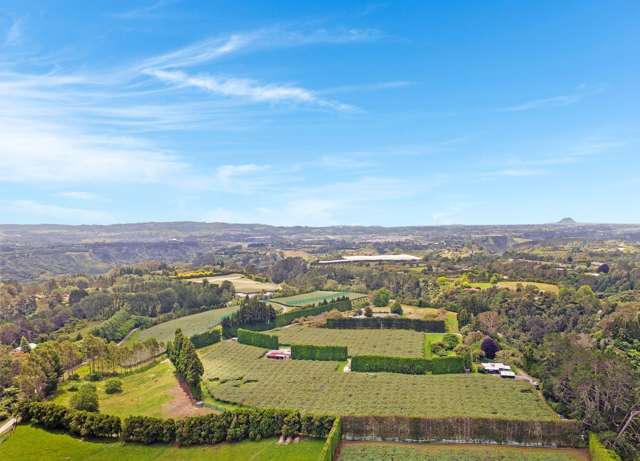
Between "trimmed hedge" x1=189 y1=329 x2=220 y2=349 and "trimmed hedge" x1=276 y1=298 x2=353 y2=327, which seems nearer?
"trimmed hedge" x1=189 y1=329 x2=220 y2=349

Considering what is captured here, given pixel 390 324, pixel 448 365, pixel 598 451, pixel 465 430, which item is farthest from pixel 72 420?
pixel 390 324

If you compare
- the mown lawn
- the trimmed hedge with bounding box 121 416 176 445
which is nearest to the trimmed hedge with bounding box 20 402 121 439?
the mown lawn

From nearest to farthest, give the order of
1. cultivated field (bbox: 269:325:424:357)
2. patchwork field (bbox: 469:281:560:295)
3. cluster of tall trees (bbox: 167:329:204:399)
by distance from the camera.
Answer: cluster of tall trees (bbox: 167:329:204:399) < cultivated field (bbox: 269:325:424:357) < patchwork field (bbox: 469:281:560:295)

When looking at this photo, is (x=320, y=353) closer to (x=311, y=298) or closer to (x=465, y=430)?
(x=465, y=430)

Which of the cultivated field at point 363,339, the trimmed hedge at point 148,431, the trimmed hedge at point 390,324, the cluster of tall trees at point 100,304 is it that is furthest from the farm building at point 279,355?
the cluster of tall trees at point 100,304

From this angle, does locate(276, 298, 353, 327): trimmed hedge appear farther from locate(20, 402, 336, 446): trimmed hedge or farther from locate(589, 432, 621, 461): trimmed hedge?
locate(589, 432, 621, 461): trimmed hedge

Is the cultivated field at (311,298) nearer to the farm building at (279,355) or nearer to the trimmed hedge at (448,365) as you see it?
the farm building at (279,355)

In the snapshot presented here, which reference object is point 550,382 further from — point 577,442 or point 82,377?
point 82,377
